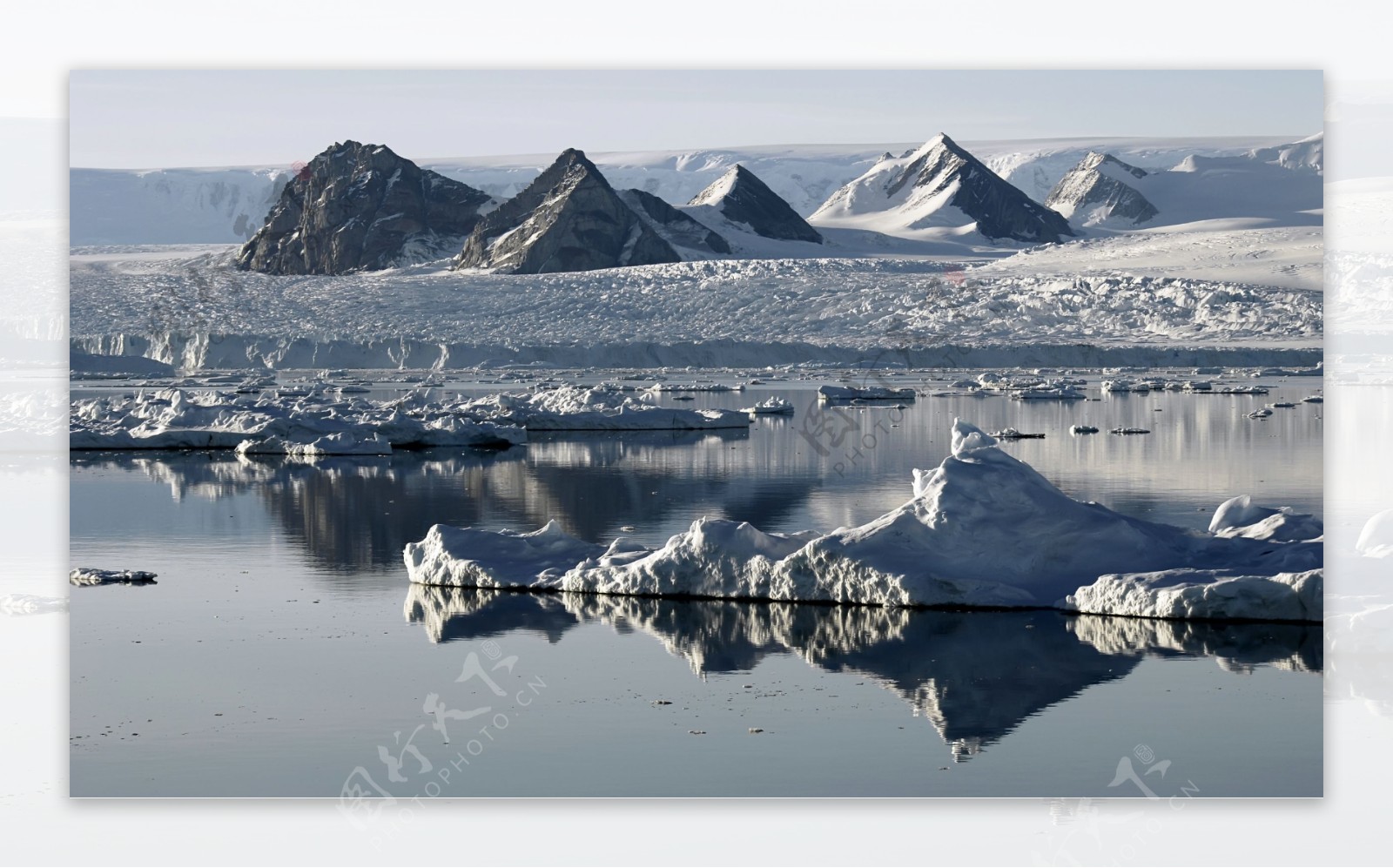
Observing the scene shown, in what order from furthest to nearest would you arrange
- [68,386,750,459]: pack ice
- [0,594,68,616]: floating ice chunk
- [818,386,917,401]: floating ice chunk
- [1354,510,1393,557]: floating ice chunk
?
[818,386,917,401]: floating ice chunk → [68,386,750,459]: pack ice → [1354,510,1393,557]: floating ice chunk → [0,594,68,616]: floating ice chunk

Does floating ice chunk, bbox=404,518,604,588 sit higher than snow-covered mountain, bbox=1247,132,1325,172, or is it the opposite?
snow-covered mountain, bbox=1247,132,1325,172

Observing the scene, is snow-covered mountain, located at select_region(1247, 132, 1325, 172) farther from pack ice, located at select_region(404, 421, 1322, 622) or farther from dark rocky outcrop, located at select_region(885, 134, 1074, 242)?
pack ice, located at select_region(404, 421, 1322, 622)

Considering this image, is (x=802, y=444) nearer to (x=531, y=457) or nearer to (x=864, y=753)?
(x=531, y=457)

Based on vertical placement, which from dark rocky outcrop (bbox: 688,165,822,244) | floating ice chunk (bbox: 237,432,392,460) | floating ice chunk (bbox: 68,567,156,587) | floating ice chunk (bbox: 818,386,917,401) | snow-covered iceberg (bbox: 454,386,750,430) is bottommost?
floating ice chunk (bbox: 68,567,156,587)

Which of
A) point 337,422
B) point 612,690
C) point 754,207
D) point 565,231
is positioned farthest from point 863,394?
point 754,207

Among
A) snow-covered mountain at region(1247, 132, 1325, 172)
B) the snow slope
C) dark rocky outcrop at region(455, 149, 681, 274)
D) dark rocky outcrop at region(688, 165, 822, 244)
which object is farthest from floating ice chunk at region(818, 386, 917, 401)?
snow-covered mountain at region(1247, 132, 1325, 172)

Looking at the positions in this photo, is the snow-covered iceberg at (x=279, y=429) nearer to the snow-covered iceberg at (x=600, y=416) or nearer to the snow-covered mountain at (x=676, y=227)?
the snow-covered iceberg at (x=600, y=416)
